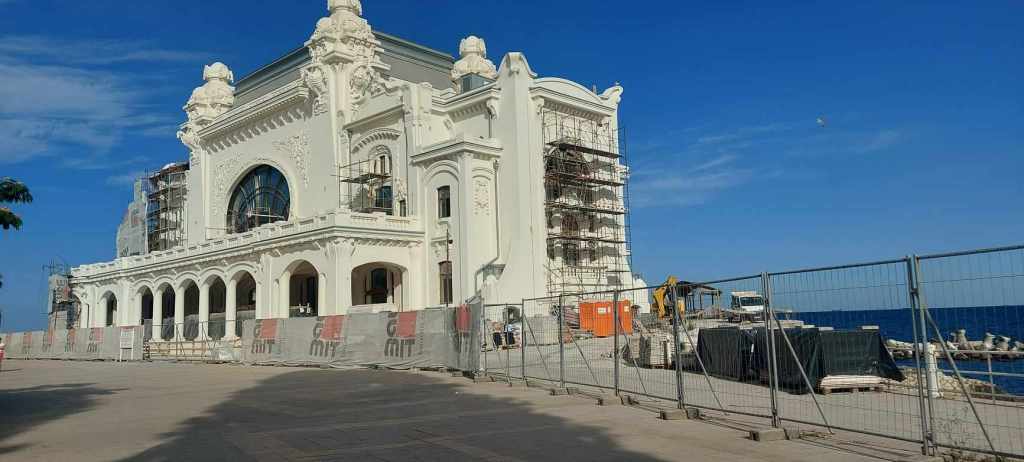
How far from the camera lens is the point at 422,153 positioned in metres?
39.2

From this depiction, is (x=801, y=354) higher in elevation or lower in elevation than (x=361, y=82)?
lower

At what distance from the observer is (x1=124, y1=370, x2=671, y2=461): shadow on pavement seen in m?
9.88

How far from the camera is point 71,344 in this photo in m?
41.8

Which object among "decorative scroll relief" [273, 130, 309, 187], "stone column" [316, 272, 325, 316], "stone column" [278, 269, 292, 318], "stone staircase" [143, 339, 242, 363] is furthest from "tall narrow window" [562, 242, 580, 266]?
"decorative scroll relief" [273, 130, 309, 187]

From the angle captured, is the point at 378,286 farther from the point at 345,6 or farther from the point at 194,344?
the point at 345,6

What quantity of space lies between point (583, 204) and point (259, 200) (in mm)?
22202

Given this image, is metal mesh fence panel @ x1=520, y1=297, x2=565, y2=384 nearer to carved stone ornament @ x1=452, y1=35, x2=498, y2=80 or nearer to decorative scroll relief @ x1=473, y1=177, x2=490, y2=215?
decorative scroll relief @ x1=473, y1=177, x2=490, y2=215

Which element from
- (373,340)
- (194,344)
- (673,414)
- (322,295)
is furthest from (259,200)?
(673,414)

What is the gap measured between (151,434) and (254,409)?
3161mm

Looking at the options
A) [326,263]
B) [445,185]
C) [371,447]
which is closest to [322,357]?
[326,263]

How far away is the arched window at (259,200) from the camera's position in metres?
49.4

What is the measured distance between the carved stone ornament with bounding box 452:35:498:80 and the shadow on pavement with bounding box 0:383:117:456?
1215 inches

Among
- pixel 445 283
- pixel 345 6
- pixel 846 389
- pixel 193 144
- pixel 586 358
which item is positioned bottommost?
pixel 846 389

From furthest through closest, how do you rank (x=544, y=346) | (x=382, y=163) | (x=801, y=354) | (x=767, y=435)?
1. (x=382, y=163)
2. (x=544, y=346)
3. (x=801, y=354)
4. (x=767, y=435)
